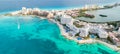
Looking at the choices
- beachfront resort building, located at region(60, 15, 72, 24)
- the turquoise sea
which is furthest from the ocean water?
beachfront resort building, located at region(60, 15, 72, 24)

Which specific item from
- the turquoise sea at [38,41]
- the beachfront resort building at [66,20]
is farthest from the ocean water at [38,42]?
the beachfront resort building at [66,20]

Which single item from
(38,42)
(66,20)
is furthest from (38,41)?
(66,20)

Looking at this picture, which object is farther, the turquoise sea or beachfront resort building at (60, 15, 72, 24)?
beachfront resort building at (60, 15, 72, 24)

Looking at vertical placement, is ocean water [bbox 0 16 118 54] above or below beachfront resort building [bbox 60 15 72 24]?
below

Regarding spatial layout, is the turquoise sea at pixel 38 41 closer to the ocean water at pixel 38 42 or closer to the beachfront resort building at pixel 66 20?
the ocean water at pixel 38 42

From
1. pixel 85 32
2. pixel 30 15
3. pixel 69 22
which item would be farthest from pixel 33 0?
pixel 85 32

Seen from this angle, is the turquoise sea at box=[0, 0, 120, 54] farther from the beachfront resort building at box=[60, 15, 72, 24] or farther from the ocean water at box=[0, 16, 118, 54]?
the beachfront resort building at box=[60, 15, 72, 24]

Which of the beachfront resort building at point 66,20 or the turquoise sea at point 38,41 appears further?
the beachfront resort building at point 66,20

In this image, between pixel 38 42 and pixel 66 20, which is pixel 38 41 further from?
pixel 66 20
